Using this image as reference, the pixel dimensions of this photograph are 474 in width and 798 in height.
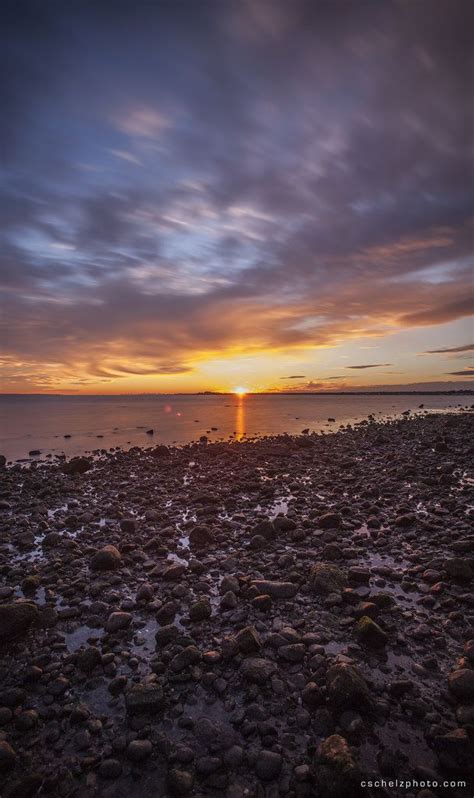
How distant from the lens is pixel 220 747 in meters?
4.26

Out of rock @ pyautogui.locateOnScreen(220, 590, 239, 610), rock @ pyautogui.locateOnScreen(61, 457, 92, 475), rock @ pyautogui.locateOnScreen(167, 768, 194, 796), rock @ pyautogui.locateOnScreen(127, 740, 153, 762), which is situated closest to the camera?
rock @ pyautogui.locateOnScreen(167, 768, 194, 796)

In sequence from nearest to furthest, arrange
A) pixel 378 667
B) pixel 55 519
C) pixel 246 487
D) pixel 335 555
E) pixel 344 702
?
pixel 344 702, pixel 378 667, pixel 335 555, pixel 55 519, pixel 246 487

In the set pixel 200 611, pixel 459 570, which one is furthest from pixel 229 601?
pixel 459 570

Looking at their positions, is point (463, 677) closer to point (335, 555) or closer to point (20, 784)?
point (335, 555)

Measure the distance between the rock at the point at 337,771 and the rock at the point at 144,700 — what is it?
2.07m

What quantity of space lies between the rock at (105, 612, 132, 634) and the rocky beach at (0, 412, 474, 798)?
0.04m

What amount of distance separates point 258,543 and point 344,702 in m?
5.11

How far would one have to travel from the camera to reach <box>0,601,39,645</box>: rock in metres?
6.21

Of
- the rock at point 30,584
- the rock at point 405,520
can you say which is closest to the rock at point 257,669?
the rock at point 30,584

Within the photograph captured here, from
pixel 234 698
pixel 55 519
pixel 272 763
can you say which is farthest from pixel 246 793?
pixel 55 519

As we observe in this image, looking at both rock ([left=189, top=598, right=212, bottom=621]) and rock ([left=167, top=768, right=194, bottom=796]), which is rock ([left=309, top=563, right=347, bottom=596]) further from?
rock ([left=167, top=768, right=194, bottom=796])

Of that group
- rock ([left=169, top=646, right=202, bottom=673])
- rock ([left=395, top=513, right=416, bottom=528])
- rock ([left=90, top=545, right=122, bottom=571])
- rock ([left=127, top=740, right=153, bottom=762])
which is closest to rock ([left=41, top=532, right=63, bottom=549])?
rock ([left=90, top=545, right=122, bottom=571])

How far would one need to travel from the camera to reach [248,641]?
18.9 feet

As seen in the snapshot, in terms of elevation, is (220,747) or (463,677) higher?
(463,677)
